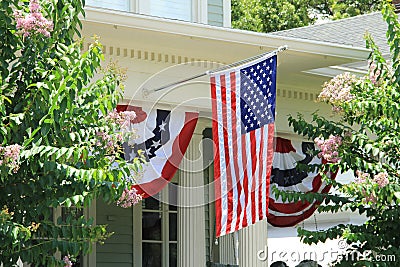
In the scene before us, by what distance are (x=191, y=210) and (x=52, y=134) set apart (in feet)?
16.8

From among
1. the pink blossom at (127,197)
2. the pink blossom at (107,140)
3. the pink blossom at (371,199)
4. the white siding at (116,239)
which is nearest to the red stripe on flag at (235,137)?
the pink blossom at (371,199)

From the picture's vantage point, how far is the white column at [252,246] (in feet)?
36.7

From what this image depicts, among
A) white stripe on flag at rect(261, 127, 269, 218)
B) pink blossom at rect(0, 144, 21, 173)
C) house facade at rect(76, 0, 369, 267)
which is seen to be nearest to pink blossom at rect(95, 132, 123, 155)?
pink blossom at rect(0, 144, 21, 173)

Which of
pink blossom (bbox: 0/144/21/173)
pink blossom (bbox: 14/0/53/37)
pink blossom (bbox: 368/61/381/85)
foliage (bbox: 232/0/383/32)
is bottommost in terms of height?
pink blossom (bbox: 0/144/21/173)

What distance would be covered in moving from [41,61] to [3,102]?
54 cm

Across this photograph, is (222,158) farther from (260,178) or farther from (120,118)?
(120,118)

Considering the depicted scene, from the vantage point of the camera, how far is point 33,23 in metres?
6.84

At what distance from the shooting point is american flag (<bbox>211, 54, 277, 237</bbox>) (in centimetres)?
916

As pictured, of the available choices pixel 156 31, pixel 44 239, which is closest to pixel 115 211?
pixel 156 31

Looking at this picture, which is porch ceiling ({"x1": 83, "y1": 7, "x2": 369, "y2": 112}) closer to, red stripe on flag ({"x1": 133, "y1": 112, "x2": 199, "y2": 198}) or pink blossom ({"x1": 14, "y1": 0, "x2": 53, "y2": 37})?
red stripe on flag ({"x1": 133, "y1": 112, "x2": 199, "y2": 198})

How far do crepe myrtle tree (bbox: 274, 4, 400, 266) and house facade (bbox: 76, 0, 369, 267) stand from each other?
1046 mm

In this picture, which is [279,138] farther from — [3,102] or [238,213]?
[3,102]

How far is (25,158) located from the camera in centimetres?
648

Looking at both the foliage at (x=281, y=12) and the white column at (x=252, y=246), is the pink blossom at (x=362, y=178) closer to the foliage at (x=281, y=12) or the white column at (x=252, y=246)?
the white column at (x=252, y=246)
